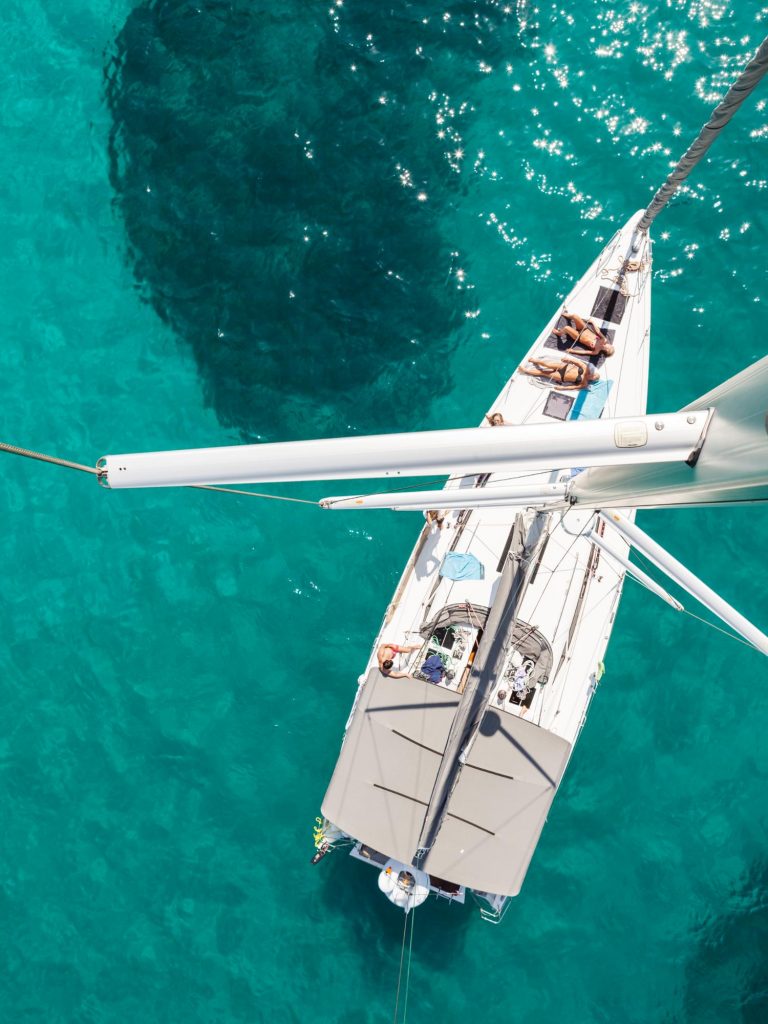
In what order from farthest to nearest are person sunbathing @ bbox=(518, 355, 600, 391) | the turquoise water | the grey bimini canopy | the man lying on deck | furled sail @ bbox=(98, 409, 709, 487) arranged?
the turquoise water, person sunbathing @ bbox=(518, 355, 600, 391), the man lying on deck, the grey bimini canopy, furled sail @ bbox=(98, 409, 709, 487)

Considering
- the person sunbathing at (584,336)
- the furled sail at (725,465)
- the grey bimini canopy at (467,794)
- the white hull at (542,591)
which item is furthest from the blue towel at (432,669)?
the person sunbathing at (584,336)

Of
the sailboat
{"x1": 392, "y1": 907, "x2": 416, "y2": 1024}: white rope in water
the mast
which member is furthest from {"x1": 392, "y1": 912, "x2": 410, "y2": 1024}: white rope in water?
the mast

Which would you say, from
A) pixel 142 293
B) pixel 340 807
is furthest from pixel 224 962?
pixel 142 293

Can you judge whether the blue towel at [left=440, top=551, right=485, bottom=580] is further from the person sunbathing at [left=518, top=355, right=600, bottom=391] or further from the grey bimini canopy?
the person sunbathing at [left=518, top=355, right=600, bottom=391]

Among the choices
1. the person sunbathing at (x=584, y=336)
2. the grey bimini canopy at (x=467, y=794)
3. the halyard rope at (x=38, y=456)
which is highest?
the person sunbathing at (x=584, y=336)

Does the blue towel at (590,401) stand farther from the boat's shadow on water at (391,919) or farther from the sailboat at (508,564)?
the boat's shadow on water at (391,919)

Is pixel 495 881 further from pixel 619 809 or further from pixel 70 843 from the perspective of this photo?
pixel 70 843
